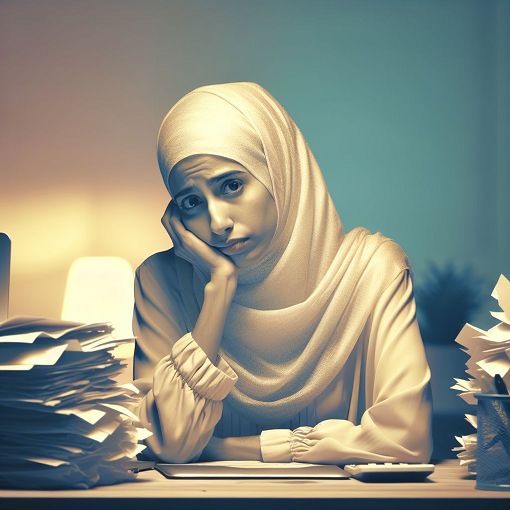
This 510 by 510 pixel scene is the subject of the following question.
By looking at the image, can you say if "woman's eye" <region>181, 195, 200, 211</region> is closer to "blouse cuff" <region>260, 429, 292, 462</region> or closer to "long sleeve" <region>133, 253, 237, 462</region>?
"long sleeve" <region>133, 253, 237, 462</region>

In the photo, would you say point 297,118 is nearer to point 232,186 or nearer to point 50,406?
point 232,186

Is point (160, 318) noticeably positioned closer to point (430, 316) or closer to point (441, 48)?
point (430, 316)

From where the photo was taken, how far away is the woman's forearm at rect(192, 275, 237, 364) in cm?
183

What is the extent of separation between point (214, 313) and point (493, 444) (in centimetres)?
54

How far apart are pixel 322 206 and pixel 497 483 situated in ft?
2.07

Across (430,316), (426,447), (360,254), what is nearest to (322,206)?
(360,254)

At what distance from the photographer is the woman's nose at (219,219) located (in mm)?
1873

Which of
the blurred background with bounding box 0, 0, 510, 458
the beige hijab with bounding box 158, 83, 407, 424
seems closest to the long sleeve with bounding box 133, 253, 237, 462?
the beige hijab with bounding box 158, 83, 407, 424

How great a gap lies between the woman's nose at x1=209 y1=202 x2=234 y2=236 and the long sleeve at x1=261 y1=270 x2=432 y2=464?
299mm

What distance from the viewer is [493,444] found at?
155 cm

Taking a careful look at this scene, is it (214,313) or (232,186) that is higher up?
(232,186)

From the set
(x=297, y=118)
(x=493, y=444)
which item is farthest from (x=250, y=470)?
(x=297, y=118)

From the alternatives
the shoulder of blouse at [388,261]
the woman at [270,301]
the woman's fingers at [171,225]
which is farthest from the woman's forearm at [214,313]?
the shoulder of blouse at [388,261]

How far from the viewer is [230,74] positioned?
2.83m
